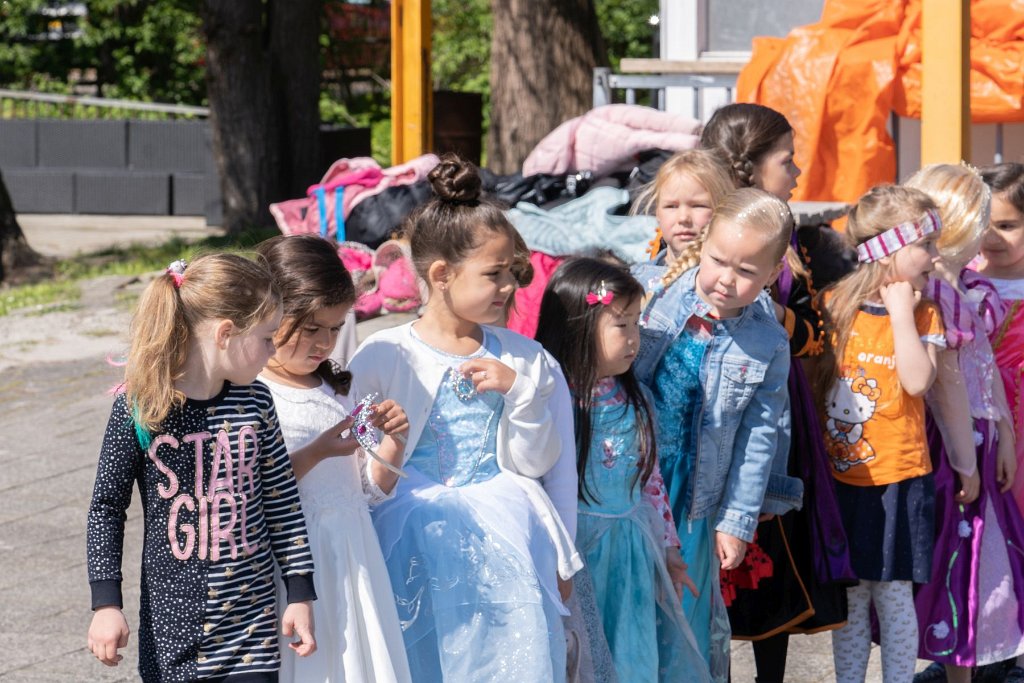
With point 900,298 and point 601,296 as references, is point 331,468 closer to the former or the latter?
point 601,296

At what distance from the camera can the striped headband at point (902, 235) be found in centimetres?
360

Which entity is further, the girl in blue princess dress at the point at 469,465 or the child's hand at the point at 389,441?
the girl in blue princess dress at the point at 469,465

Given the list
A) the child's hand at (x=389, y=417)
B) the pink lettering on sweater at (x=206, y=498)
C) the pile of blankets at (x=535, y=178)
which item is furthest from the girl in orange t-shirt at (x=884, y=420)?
the pile of blankets at (x=535, y=178)

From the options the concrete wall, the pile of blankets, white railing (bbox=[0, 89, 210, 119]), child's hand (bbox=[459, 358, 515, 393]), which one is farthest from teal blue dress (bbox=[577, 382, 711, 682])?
white railing (bbox=[0, 89, 210, 119])

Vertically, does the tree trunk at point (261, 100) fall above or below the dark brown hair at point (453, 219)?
above

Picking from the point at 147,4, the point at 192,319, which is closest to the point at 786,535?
the point at 192,319

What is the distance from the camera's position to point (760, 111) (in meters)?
3.79

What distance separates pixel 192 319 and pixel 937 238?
2005 millimetres

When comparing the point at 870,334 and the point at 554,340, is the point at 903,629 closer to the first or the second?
the point at 870,334

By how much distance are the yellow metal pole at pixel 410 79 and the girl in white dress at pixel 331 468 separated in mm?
5039

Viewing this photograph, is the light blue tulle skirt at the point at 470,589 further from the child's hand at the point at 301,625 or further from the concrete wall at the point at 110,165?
the concrete wall at the point at 110,165

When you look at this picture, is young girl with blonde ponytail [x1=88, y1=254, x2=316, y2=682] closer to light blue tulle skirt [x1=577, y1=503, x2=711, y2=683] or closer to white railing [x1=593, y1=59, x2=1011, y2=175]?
light blue tulle skirt [x1=577, y1=503, x2=711, y2=683]

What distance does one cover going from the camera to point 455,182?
300 cm

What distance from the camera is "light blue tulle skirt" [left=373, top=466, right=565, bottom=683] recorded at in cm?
287
